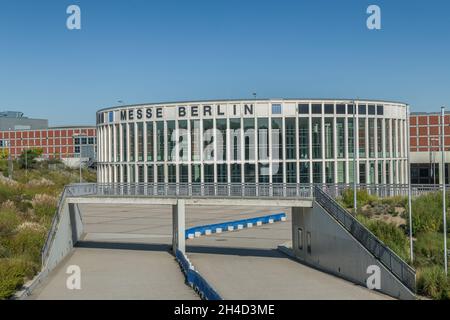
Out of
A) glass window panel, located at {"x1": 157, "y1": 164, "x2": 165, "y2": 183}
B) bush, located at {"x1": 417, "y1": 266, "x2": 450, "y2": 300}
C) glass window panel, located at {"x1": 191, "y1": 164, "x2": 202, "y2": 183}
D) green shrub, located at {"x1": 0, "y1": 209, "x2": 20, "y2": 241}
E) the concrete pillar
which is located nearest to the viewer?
bush, located at {"x1": 417, "y1": 266, "x2": 450, "y2": 300}

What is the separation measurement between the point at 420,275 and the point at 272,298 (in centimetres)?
544

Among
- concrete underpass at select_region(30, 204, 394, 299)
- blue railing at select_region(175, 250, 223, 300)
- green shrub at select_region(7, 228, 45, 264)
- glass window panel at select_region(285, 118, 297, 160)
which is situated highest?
glass window panel at select_region(285, 118, 297, 160)

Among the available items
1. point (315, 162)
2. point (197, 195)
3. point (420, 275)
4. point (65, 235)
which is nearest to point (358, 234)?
point (420, 275)

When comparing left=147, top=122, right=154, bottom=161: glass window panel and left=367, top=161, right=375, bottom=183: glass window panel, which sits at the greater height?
left=147, top=122, right=154, bottom=161: glass window panel

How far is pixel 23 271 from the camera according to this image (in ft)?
84.9

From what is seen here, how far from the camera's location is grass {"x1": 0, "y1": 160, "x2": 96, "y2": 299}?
973 inches

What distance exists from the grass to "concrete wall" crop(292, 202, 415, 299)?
42.9ft

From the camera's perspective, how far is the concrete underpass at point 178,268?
80.1 feet

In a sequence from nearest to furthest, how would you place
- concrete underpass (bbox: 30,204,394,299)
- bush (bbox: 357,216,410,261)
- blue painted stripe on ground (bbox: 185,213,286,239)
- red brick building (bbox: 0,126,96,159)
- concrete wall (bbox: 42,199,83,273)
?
concrete underpass (bbox: 30,204,394,299)
bush (bbox: 357,216,410,261)
concrete wall (bbox: 42,199,83,273)
blue painted stripe on ground (bbox: 185,213,286,239)
red brick building (bbox: 0,126,96,159)

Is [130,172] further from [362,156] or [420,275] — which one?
[420,275]

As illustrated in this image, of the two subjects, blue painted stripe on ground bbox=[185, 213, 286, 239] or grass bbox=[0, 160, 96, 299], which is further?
blue painted stripe on ground bbox=[185, 213, 286, 239]

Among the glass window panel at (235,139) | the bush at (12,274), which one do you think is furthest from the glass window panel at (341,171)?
the bush at (12,274)

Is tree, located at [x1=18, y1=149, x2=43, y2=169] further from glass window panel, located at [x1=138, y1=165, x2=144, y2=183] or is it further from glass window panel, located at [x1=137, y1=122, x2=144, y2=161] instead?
glass window panel, located at [x1=137, y1=122, x2=144, y2=161]

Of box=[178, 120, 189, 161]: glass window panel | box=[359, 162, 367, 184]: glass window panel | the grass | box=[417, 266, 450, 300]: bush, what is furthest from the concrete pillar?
box=[359, 162, 367, 184]: glass window panel
